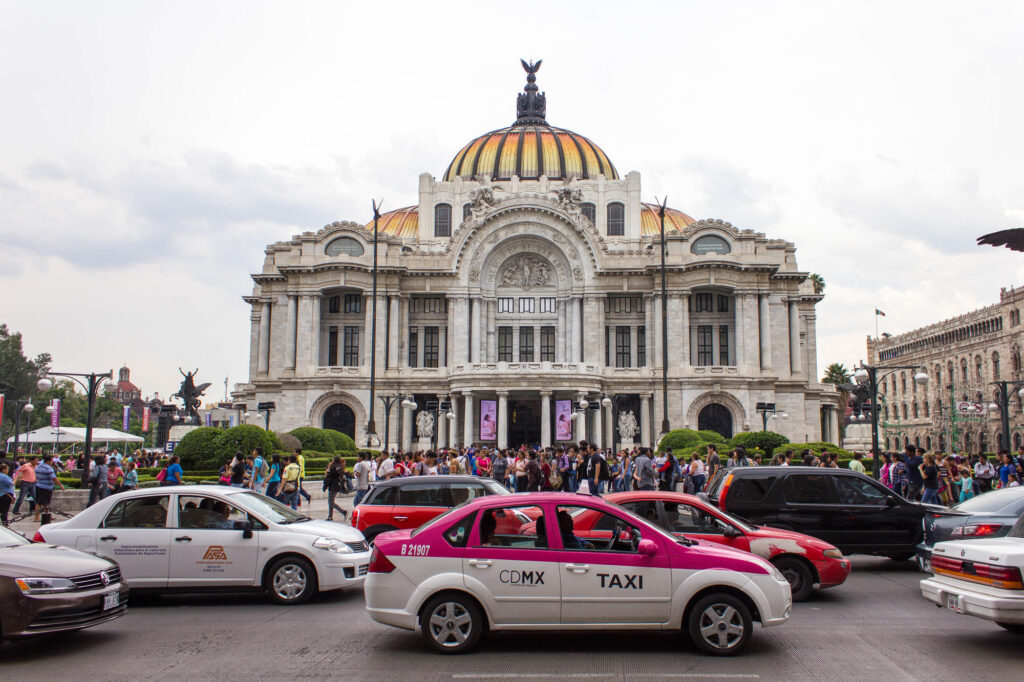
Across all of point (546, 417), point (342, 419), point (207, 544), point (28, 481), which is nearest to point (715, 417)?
point (546, 417)

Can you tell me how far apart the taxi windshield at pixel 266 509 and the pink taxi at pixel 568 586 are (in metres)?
3.94

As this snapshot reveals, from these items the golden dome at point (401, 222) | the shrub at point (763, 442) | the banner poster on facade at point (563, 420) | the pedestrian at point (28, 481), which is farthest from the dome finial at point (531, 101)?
the pedestrian at point (28, 481)

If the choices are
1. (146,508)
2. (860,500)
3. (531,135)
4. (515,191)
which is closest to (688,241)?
(515,191)

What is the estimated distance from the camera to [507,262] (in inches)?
2426

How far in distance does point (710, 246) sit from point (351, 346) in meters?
27.0

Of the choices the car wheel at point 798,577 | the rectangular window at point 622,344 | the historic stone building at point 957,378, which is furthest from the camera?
the historic stone building at point 957,378

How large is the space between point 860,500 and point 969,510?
211 centimetres

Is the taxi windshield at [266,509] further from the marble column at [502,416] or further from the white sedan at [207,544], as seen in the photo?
the marble column at [502,416]

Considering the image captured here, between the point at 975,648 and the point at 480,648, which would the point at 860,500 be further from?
the point at 480,648

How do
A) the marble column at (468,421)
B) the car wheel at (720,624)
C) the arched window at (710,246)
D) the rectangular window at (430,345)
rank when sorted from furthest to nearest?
the rectangular window at (430,345), the arched window at (710,246), the marble column at (468,421), the car wheel at (720,624)

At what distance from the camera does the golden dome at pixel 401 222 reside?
74.0 metres

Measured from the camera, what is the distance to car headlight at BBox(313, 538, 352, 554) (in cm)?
1248

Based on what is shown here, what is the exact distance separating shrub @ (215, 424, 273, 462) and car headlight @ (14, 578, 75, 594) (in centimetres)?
2325

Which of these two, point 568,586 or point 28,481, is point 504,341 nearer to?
point 28,481
